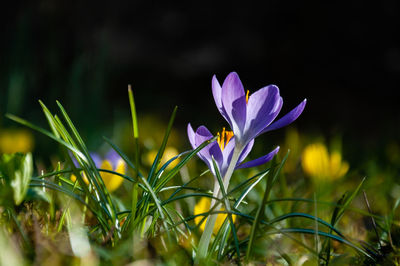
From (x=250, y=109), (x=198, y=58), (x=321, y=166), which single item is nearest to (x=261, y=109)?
(x=250, y=109)

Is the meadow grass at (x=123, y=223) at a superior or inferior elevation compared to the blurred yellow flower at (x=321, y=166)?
superior

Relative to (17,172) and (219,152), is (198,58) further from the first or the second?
(17,172)

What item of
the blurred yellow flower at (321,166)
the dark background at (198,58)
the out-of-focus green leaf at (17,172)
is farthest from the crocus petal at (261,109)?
the dark background at (198,58)

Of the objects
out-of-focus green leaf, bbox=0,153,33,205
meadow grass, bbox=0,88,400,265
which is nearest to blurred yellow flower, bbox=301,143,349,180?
meadow grass, bbox=0,88,400,265

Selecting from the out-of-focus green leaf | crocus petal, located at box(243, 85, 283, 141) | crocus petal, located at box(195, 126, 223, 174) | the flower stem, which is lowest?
the flower stem

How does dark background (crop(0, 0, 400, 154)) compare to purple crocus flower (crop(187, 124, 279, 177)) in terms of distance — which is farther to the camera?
dark background (crop(0, 0, 400, 154))

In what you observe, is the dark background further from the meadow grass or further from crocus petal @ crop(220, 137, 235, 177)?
crocus petal @ crop(220, 137, 235, 177)

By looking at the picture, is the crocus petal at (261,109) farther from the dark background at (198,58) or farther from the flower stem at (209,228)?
the dark background at (198,58)
